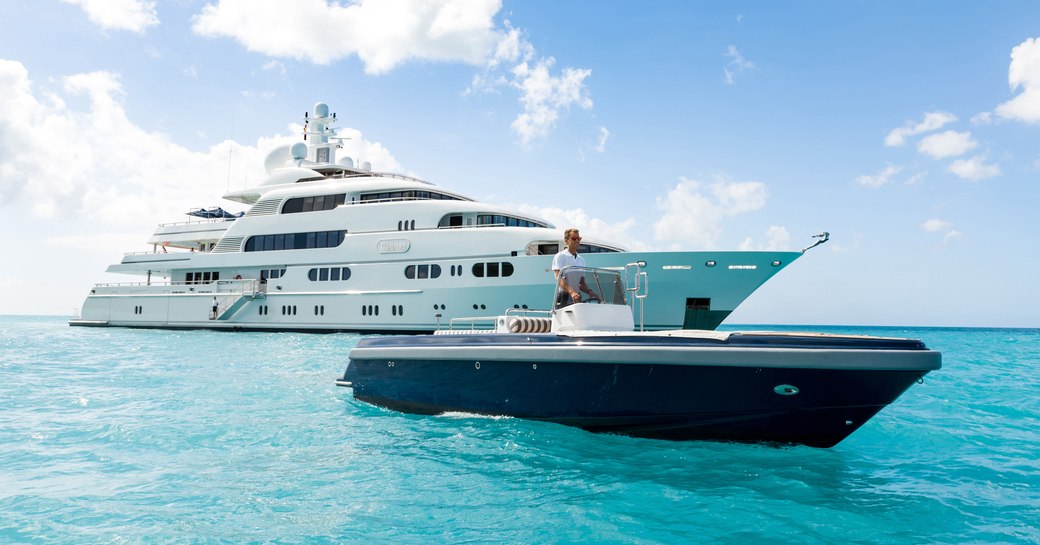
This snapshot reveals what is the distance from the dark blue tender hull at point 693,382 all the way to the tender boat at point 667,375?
0.03 feet

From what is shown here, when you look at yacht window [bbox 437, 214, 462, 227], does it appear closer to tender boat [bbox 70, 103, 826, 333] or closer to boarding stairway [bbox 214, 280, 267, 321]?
tender boat [bbox 70, 103, 826, 333]

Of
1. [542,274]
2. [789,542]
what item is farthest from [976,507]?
[542,274]

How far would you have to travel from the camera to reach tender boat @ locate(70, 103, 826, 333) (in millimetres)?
21344

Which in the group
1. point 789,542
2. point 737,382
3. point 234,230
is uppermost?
point 234,230

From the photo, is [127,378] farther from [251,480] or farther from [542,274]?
[542,274]

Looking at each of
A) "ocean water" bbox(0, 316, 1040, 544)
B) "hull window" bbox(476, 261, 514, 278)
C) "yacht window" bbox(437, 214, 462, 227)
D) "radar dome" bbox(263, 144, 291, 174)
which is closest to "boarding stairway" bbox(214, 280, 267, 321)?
"radar dome" bbox(263, 144, 291, 174)

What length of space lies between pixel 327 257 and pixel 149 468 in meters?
22.0

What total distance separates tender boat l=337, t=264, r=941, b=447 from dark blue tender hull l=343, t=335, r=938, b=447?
1 cm

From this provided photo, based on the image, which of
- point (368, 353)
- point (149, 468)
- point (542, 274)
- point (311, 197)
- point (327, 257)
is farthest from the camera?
point (311, 197)

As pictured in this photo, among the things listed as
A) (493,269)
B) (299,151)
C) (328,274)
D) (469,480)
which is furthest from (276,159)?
(469,480)

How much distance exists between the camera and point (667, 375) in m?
6.16

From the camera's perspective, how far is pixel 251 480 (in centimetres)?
550

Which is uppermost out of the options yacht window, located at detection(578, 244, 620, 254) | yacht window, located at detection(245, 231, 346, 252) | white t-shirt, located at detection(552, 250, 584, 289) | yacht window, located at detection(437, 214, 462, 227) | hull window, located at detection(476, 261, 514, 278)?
yacht window, located at detection(437, 214, 462, 227)

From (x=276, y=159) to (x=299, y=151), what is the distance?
188 centimetres
